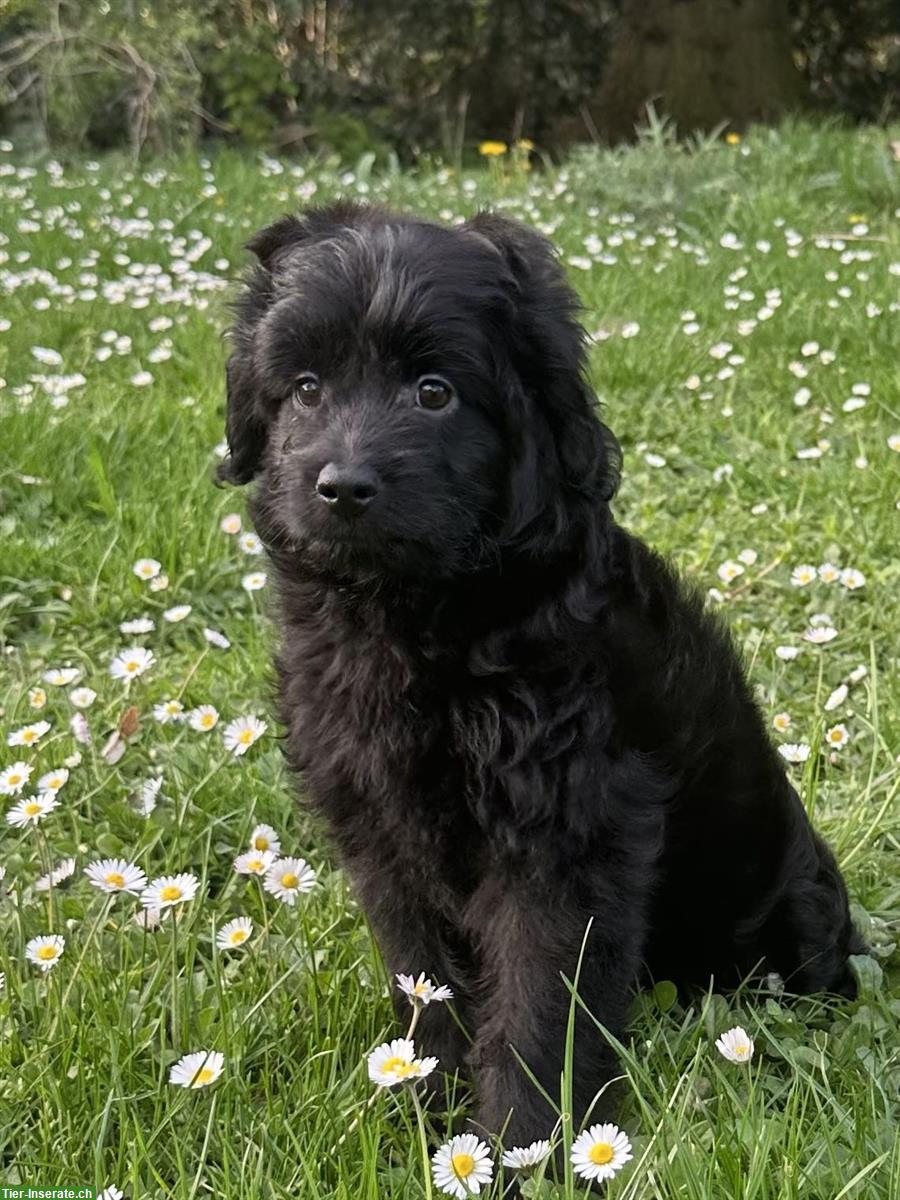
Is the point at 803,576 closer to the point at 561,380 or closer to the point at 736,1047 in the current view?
the point at 561,380

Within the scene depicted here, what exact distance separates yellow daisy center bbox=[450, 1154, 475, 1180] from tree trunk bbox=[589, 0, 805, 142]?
9446 mm

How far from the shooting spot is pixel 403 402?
1.90 m

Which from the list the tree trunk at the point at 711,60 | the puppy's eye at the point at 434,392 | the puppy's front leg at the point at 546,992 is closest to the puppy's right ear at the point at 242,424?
the puppy's eye at the point at 434,392

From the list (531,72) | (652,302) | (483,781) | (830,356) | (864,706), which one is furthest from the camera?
(531,72)

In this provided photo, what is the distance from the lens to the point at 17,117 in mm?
10656

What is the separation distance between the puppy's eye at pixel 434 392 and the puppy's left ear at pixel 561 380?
13 centimetres

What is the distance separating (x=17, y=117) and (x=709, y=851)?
34.2 feet

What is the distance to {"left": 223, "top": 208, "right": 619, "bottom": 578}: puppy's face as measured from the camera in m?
1.83

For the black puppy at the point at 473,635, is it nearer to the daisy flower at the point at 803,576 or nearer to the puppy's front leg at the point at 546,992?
the puppy's front leg at the point at 546,992

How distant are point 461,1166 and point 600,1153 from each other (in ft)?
0.58

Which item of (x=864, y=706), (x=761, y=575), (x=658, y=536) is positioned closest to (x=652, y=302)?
(x=658, y=536)

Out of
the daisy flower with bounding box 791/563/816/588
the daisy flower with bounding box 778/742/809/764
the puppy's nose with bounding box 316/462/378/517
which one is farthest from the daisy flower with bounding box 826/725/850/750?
the puppy's nose with bounding box 316/462/378/517

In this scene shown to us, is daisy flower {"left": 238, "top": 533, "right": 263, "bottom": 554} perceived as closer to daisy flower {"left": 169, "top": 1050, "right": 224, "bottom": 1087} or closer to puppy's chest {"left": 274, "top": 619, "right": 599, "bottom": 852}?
puppy's chest {"left": 274, "top": 619, "right": 599, "bottom": 852}

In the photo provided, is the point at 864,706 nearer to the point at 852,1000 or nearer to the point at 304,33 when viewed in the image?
the point at 852,1000
